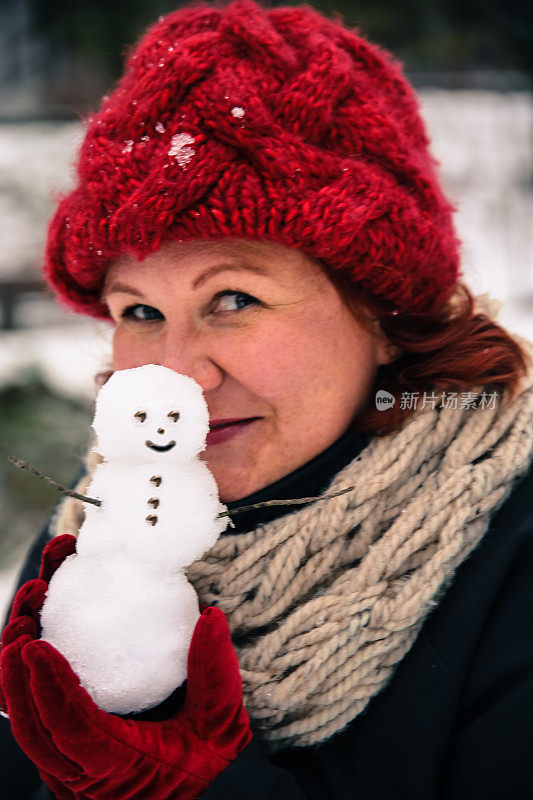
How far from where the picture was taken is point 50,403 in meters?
3.41

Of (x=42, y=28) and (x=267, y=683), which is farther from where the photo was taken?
(x=42, y=28)

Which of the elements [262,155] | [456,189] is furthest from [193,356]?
[456,189]

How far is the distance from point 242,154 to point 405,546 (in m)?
0.64

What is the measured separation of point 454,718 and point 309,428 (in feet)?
1.57

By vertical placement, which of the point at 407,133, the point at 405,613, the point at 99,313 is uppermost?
the point at 407,133

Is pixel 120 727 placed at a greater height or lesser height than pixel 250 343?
lesser

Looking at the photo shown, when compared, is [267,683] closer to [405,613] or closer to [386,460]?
[405,613]

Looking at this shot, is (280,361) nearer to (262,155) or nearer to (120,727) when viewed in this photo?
(262,155)

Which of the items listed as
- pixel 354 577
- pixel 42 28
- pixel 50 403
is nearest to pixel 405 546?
pixel 354 577

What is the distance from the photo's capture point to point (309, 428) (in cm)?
108

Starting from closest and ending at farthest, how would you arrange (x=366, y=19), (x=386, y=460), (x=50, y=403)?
(x=386, y=460), (x=366, y=19), (x=50, y=403)
